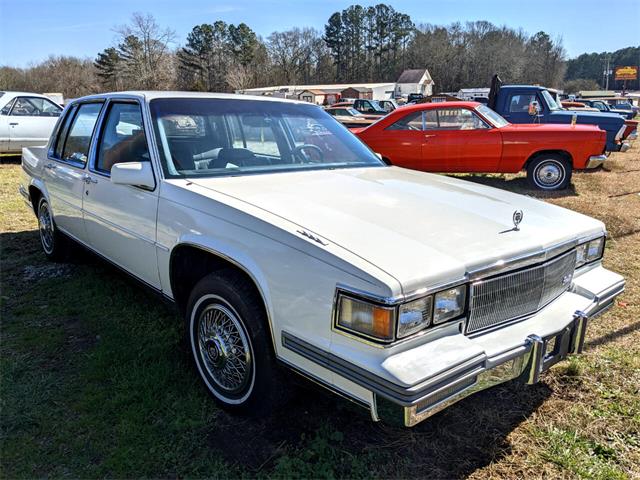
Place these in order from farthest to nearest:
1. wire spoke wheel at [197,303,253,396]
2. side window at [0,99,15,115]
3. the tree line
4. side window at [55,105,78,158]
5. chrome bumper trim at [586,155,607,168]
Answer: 1. the tree line
2. side window at [0,99,15,115]
3. chrome bumper trim at [586,155,607,168]
4. side window at [55,105,78,158]
5. wire spoke wheel at [197,303,253,396]

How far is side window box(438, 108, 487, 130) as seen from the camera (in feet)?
29.8

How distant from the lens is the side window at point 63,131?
14.6 ft

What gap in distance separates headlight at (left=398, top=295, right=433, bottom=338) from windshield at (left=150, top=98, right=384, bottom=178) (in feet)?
5.36

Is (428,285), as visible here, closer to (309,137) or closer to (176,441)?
(176,441)

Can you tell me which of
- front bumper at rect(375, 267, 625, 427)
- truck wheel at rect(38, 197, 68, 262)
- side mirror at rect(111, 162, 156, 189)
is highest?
side mirror at rect(111, 162, 156, 189)

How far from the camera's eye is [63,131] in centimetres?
449

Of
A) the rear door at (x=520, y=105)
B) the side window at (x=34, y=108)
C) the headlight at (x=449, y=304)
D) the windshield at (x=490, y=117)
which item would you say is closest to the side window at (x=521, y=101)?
the rear door at (x=520, y=105)

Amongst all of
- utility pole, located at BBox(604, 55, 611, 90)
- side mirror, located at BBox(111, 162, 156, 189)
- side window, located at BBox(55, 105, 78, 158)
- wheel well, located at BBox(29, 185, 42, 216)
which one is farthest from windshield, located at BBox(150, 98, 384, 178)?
utility pole, located at BBox(604, 55, 611, 90)

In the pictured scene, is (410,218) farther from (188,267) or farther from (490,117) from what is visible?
(490,117)

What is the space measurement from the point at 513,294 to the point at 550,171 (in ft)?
25.4

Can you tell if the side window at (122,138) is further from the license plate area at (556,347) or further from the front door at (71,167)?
the license plate area at (556,347)

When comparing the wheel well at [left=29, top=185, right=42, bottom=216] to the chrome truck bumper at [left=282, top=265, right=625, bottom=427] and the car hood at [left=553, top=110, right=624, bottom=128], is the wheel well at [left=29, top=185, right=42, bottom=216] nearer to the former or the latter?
the chrome truck bumper at [left=282, top=265, right=625, bottom=427]

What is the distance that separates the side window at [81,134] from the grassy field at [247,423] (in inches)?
54.2

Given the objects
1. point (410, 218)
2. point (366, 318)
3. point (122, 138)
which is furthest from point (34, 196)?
point (366, 318)
